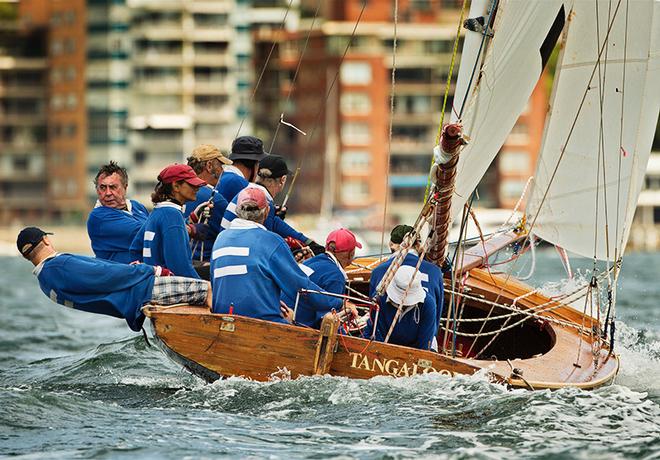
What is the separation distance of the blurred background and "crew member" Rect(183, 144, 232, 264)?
211 ft

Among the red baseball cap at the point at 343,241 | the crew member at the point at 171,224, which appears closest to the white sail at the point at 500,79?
the red baseball cap at the point at 343,241

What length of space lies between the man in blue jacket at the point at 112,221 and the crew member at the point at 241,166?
2.47 feet

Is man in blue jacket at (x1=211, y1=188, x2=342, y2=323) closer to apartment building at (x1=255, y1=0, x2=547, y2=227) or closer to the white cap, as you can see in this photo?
the white cap

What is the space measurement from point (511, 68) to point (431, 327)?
2.36m

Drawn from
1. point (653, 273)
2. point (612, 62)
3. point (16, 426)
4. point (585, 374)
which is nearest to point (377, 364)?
point (585, 374)

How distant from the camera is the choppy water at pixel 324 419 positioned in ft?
27.4

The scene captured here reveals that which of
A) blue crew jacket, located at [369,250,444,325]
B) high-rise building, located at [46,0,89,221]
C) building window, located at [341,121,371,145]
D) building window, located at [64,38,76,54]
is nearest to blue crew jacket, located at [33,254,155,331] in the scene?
blue crew jacket, located at [369,250,444,325]

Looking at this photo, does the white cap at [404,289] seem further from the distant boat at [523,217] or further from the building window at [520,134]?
Result: the building window at [520,134]

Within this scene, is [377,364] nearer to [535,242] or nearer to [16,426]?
[16,426]

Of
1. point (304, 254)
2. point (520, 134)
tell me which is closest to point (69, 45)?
point (520, 134)

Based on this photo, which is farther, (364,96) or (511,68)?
(364,96)

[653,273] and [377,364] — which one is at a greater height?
[377,364]

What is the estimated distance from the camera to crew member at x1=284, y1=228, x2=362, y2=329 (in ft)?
33.8

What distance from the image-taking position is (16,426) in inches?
353
